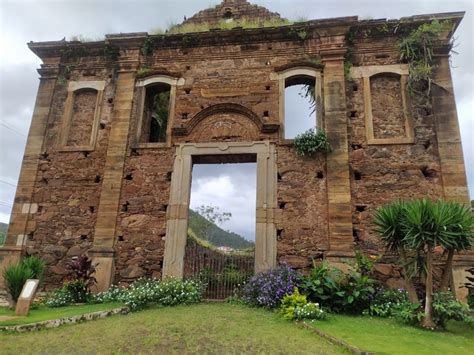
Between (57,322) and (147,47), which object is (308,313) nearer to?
(57,322)

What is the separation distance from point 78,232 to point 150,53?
585 cm

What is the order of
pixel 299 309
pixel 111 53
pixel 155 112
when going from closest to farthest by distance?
pixel 299 309
pixel 111 53
pixel 155 112

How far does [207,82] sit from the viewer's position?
36.3 feet

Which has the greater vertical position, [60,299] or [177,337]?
[60,299]

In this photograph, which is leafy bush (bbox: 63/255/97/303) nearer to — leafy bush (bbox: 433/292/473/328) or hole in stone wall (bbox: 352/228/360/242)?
hole in stone wall (bbox: 352/228/360/242)

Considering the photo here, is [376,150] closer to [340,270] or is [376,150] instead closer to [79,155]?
[340,270]

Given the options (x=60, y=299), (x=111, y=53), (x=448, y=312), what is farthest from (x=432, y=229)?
(x=111, y=53)

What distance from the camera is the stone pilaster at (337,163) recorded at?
8.99 m

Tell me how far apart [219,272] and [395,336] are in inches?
187

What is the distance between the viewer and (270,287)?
7859mm

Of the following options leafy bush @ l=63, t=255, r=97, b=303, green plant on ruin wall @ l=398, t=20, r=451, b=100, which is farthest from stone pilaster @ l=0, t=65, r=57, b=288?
green plant on ruin wall @ l=398, t=20, r=451, b=100

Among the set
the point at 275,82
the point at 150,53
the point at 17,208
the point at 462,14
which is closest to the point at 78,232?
the point at 17,208

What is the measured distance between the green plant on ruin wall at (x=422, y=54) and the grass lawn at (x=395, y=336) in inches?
245

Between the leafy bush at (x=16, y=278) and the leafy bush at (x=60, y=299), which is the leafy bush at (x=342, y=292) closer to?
the leafy bush at (x=60, y=299)
